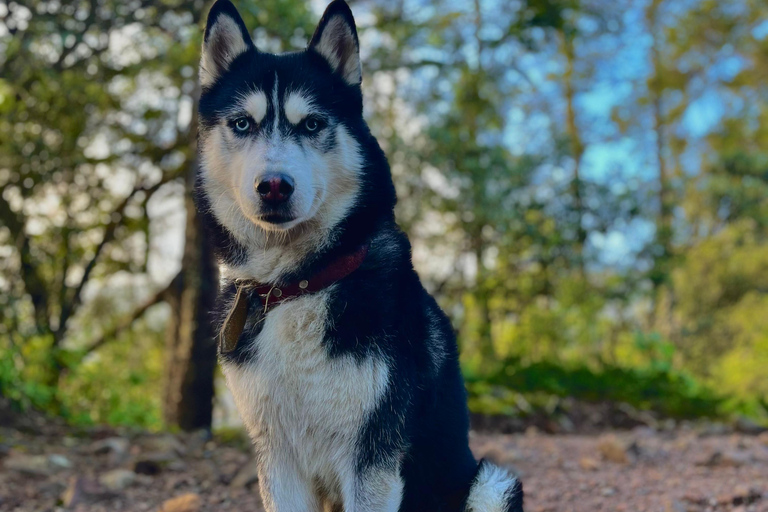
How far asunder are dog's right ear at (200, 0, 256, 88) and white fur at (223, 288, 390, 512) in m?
1.02

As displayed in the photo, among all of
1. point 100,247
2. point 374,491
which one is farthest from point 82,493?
point 100,247

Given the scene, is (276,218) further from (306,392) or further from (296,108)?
(306,392)

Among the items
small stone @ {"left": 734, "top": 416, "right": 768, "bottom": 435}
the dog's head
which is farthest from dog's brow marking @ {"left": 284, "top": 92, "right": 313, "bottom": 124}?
small stone @ {"left": 734, "top": 416, "right": 768, "bottom": 435}

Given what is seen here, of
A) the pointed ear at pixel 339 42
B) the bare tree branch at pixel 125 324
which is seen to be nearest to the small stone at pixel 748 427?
the pointed ear at pixel 339 42

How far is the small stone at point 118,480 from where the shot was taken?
4094 millimetres

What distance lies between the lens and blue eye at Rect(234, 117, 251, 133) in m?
2.44

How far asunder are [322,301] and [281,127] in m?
0.65

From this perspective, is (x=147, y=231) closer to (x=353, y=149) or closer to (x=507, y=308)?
(x=507, y=308)

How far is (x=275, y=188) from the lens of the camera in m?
2.19

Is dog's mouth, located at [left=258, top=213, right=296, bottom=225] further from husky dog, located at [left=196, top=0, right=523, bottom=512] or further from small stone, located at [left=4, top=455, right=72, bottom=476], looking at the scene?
small stone, located at [left=4, top=455, right=72, bottom=476]

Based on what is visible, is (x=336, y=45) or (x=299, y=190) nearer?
(x=299, y=190)

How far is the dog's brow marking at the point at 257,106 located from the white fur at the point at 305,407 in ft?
2.26

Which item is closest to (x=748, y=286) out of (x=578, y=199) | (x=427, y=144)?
(x=578, y=199)

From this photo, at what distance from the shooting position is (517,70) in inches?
344
